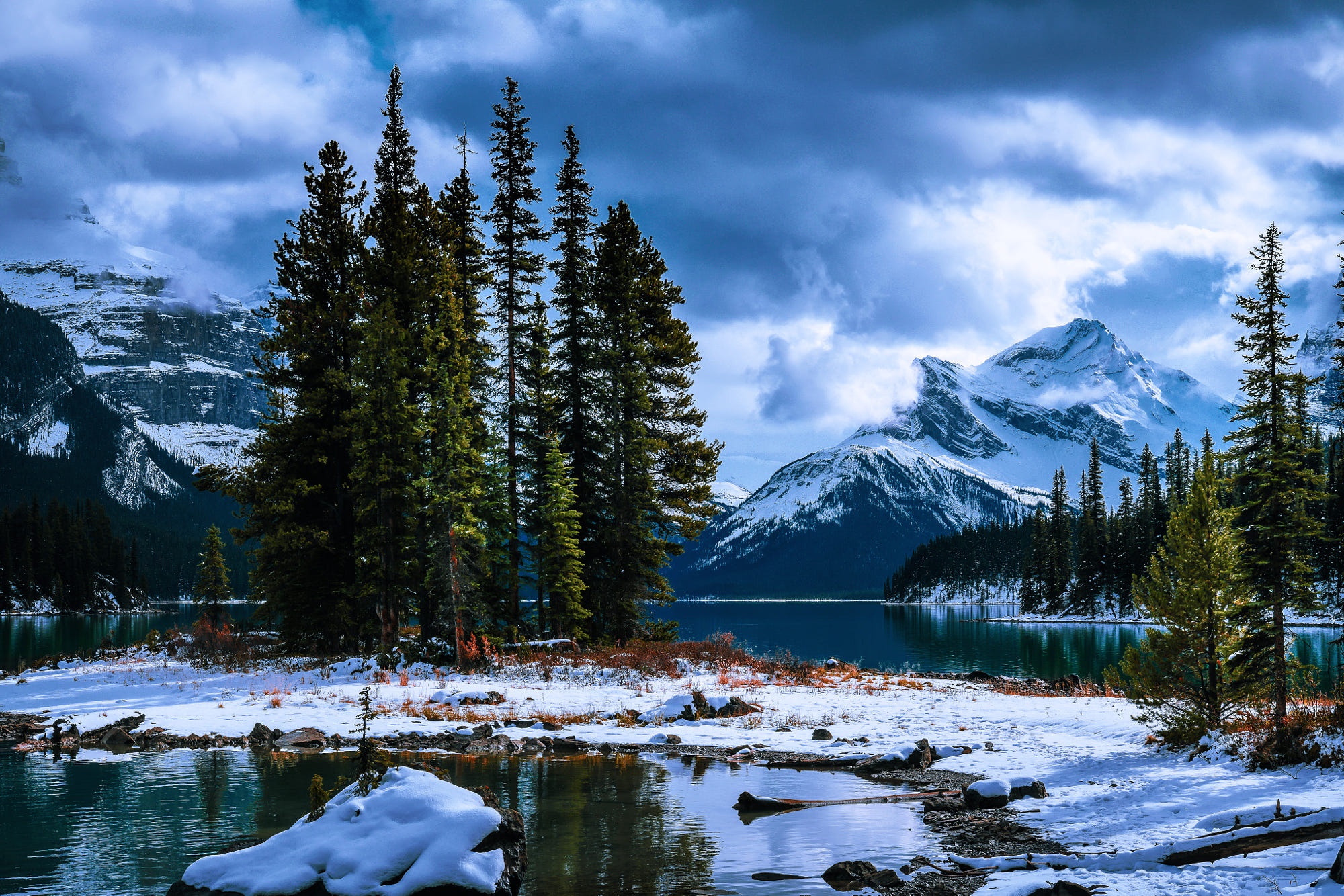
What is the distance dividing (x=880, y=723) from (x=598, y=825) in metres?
12.9

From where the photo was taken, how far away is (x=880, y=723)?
25.6m

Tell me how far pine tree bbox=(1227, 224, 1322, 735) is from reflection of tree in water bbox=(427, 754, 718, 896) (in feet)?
43.1

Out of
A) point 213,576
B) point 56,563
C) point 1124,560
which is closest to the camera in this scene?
point 213,576

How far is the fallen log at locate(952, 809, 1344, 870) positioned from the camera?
10.9 meters

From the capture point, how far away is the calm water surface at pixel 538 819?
40.0 feet

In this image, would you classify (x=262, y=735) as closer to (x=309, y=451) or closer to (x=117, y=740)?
(x=117, y=740)

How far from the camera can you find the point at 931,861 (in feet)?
40.8

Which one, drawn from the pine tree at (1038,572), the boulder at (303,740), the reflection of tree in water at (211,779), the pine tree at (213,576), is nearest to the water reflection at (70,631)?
the pine tree at (213,576)

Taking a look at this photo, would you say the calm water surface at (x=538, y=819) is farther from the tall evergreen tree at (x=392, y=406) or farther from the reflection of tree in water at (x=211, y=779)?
the tall evergreen tree at (x=392, y=406)

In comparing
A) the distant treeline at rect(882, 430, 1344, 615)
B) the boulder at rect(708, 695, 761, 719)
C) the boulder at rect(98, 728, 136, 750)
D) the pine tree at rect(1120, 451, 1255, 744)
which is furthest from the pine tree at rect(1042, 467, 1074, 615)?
the boulder at rect(98, 728, 136, 750)

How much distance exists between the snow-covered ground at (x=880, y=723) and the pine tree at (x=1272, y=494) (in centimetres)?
352

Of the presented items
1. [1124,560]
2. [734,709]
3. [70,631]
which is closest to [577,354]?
[734,709]

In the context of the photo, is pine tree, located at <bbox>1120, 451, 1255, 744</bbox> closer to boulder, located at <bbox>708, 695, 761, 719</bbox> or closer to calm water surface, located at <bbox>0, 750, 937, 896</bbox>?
calm water surface, located at <bbox>0, 750, 937, 896</bbox>

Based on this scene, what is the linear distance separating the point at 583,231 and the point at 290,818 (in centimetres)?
3145
